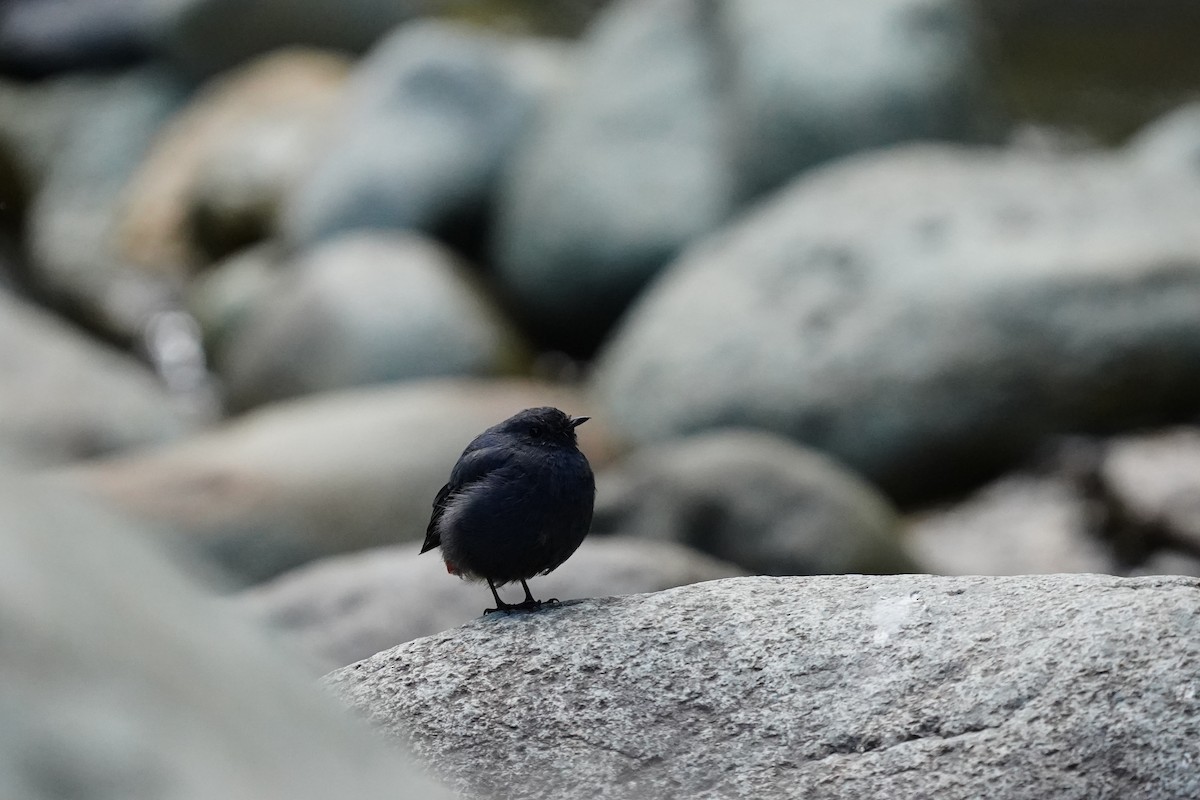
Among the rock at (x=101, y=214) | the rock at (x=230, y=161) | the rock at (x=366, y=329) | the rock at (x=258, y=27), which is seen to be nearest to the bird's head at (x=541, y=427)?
the rock at (x=366, y=329)

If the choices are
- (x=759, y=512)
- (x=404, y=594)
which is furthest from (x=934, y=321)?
(x=404, y=594)

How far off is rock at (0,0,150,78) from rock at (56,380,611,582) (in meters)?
10.2

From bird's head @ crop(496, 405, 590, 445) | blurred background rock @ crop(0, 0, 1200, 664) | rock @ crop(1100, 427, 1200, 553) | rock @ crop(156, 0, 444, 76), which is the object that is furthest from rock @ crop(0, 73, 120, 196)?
bird's head @ crop(496, 405, 590, 445)

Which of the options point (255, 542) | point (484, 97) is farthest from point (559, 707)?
point (484, 97)

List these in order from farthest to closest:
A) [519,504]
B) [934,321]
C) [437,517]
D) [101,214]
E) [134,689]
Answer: [101,214] → [934,321] → [437,517] → [519,504] → [134,689]

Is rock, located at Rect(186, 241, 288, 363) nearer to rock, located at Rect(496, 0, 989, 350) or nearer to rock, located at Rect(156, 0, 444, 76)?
rock, located at Rect(496, 0, 989, 350)

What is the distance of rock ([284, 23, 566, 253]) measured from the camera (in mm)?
11812

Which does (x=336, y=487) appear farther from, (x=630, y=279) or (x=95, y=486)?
(x=630, y=279)

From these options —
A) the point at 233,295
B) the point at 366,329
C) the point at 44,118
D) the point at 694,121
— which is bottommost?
the point at 366,329

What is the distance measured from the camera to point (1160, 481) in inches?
276

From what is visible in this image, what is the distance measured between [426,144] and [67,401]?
4.14m

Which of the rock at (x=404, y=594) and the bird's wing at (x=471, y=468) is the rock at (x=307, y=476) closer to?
the rock at (x=404, y=594)

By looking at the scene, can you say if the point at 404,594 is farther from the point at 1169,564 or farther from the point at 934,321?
the point at 934,321

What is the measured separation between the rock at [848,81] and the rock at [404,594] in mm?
5288
